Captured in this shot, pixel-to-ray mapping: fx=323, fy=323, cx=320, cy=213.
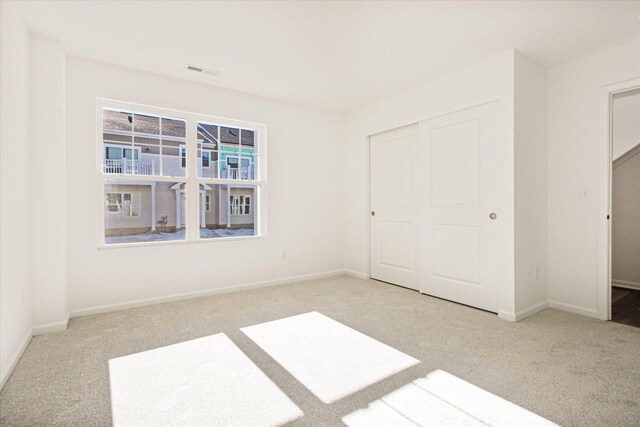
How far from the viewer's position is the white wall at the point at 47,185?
8.80 feet

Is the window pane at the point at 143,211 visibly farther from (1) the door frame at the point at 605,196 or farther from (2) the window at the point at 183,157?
(1) the door frame at the point at 605,196

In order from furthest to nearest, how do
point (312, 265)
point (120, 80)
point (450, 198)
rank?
point (312, 265), point (450, 198), point (120, 80)

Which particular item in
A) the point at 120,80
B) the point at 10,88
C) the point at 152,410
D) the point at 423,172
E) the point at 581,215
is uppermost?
the point at 120,80

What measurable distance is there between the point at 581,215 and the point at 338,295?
2.59 meters

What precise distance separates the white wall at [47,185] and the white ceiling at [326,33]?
10.4 inches

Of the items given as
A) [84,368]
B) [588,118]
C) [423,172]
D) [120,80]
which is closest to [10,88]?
[120,80]

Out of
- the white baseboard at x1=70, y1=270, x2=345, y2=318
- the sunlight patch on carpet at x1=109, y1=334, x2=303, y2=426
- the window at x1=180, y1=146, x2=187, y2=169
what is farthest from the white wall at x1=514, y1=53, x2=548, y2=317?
the window at x1=180, y1=146, x2=187, y2=169

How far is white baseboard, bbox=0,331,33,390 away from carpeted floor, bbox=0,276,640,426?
3cm

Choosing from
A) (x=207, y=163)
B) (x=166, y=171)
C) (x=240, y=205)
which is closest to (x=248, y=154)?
(x=207, y=163)

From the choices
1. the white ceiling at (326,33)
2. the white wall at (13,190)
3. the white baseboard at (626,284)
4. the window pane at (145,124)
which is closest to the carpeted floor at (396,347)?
the white wall at (13,190)

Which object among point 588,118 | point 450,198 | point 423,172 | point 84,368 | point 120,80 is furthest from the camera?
point 423,172

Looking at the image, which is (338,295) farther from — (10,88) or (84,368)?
(10,88)

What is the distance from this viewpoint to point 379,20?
2500mm

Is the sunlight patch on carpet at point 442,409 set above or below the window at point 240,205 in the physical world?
below
